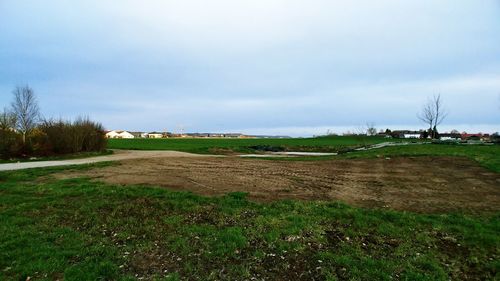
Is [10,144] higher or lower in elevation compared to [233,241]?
higher

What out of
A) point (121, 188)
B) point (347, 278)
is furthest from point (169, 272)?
point (121, 188)

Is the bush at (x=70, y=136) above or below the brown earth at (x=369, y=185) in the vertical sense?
above

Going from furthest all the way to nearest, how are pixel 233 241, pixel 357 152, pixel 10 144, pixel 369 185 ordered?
pixel 357 152
pixel 10 144
pixel 369 185
pixel 233 241

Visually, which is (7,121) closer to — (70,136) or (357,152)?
(70,136)

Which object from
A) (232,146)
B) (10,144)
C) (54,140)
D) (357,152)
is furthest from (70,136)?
(357,152)

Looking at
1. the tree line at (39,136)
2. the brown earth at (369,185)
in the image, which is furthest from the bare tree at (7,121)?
the brown earth at (369,185)

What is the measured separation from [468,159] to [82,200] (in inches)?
778

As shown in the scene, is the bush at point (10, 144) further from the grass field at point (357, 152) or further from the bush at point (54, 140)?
the grass field at point (357, 152)

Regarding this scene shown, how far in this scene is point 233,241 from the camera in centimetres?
674

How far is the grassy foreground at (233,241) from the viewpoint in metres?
5.73

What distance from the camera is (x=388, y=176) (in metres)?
14.7

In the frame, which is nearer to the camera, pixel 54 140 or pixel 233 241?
pixel 233 241

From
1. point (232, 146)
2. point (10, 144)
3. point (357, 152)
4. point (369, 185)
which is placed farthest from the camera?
point (232, 146)

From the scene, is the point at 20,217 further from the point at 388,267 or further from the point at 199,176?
the point at 388,267
